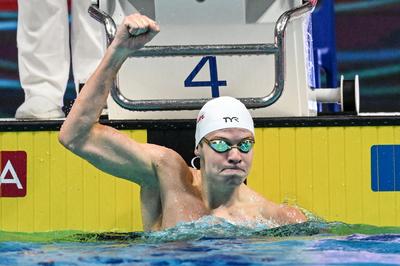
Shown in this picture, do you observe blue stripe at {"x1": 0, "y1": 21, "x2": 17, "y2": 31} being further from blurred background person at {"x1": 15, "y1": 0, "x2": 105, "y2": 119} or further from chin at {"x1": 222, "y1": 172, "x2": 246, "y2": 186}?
chin at {"x1": 222, "y1": 172, "x2": 246, "y2": 186}

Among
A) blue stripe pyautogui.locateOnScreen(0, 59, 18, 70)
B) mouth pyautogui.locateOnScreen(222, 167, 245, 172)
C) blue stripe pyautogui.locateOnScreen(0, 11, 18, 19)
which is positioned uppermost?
blue stripe pyautogui.locateOnScreen(0, 11, 18, 19)

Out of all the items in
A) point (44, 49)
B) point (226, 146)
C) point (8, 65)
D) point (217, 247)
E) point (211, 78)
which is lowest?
point (217, 247)

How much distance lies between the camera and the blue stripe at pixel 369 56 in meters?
6.99

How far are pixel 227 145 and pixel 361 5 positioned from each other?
3029 millimetres

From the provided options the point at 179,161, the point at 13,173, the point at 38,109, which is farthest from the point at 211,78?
the point at 13,173

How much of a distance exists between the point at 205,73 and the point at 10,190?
943 mm

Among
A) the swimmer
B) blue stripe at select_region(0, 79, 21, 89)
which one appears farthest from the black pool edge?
blue stripe at select_region(0, 79, 21, 89)

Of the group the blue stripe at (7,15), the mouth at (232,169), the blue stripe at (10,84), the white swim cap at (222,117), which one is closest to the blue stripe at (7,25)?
the blue stripe at (7,15)

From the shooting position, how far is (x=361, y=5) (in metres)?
7.05

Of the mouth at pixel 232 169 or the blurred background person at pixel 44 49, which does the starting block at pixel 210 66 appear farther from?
the mouth at pixel 232 169

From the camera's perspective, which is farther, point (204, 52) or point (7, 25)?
point (7, 25)

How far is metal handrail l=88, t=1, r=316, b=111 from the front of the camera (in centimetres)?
465

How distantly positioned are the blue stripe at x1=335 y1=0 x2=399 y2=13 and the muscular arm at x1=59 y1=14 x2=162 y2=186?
2939 millimetres

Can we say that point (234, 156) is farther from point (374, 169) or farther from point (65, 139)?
point (374, 169)
